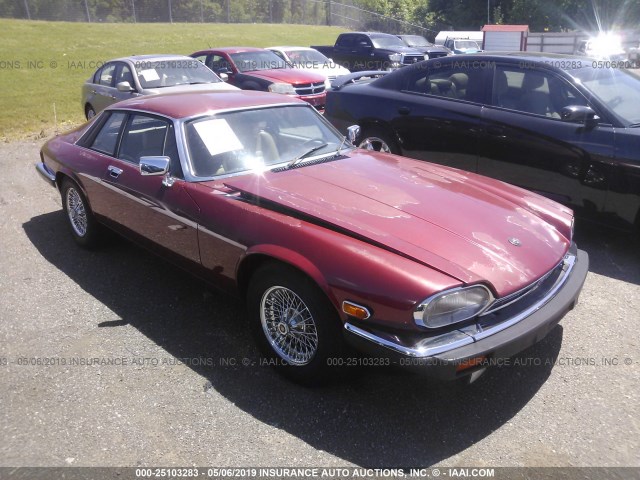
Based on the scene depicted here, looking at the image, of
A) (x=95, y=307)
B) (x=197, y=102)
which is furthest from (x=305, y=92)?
(x=95, y=307)

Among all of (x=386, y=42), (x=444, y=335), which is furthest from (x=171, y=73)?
(x=386, y=42)

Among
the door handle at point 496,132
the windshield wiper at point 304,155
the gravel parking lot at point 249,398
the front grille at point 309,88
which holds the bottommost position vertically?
the gravel parking lot at point 249,398

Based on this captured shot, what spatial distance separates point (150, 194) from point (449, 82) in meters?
3.59

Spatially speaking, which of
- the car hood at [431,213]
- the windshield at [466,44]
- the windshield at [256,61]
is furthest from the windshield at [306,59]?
the windshield at [466,44]

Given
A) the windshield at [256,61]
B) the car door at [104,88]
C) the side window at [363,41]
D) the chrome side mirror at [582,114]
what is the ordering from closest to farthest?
the chrome side mirror at [582,114] → the car door at [104,88] → the windshield at [256,61] → the side window at [363,41]

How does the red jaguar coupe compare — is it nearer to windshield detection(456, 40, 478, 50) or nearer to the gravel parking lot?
the gravel parking lot

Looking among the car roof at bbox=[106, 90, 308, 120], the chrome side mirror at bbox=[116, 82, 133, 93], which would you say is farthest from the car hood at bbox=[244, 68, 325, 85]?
the car roof at bbox=[106, 90, 308, 120]

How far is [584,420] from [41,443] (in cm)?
283

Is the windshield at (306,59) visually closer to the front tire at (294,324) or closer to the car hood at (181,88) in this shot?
the car hood at (181,88)

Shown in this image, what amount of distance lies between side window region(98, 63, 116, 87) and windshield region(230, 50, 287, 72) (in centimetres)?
289

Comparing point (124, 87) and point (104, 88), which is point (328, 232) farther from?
point (104, 88)

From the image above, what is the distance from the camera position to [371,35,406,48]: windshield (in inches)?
811

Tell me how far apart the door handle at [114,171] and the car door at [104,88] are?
5710mm

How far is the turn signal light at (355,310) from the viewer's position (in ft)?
8.87
